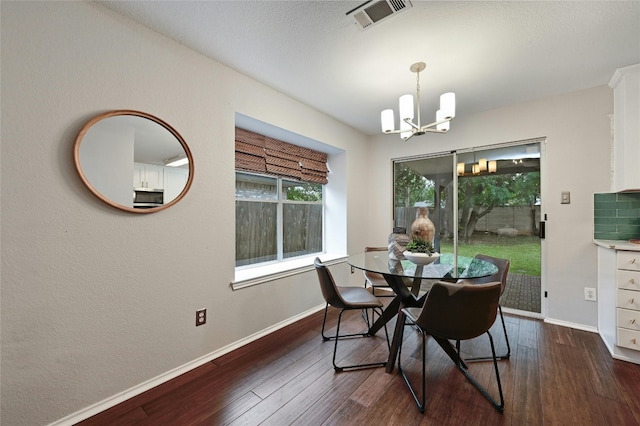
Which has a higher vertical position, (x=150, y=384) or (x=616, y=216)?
(x=616, y=216)

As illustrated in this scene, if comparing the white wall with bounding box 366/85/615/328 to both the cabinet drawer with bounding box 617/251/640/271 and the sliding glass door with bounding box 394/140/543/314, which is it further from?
the cabinet drawer with bounding box 617/251/640/271

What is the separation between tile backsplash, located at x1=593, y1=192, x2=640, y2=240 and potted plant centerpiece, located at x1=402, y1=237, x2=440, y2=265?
5.80 feet

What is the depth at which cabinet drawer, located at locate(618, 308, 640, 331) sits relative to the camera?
1.94 metres

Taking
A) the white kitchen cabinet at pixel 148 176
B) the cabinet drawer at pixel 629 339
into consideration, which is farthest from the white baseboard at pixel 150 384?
the cabinet drawer at pixel 629 339

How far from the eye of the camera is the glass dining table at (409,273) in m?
1.82

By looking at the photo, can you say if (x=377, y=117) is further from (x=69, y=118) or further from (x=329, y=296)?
(x=69, y=118)

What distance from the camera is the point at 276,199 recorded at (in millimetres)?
3160

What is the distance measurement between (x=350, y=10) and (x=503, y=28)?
40.7 inches

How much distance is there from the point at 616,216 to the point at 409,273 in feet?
7.38

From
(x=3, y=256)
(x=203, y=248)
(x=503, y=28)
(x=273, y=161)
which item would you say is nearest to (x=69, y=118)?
(x=3, y=256)

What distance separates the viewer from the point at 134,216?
168 centimetres

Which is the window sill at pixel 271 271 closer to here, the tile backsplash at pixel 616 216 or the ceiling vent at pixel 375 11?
the ceiling vent at pixel 375 11

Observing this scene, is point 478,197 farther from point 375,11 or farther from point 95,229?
point 95,229

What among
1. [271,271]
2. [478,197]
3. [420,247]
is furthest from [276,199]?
[478,197]
